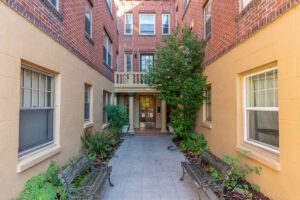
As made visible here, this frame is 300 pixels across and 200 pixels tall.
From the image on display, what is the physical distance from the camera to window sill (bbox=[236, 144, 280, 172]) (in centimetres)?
299

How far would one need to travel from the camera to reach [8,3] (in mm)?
2477

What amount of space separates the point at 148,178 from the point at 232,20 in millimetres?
4757

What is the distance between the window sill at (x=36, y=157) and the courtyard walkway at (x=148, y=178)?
140 cm

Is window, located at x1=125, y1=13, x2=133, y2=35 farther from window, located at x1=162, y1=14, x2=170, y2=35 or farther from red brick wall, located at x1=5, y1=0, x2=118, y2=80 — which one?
red brick wall, located at x1=5, y1=0, x2=118, y2=80

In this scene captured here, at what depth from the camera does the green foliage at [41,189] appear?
2.60 meters

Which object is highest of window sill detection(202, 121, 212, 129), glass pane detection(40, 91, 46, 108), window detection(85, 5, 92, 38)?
window detection(85, 5, 92, 38)

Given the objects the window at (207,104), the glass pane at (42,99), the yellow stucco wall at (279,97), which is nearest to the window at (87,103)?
the glass pane at (42,99)

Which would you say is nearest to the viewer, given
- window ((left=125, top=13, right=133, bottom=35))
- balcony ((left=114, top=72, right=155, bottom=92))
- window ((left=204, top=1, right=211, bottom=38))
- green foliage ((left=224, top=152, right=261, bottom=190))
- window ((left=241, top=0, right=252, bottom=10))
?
green foliage ((left=224, top=152, right=261, bottom=190))

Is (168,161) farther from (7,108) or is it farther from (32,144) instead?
(7,108)

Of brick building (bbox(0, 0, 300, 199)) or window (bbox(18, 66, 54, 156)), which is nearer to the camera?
brick building (bbox(0, 0, 300, 199))

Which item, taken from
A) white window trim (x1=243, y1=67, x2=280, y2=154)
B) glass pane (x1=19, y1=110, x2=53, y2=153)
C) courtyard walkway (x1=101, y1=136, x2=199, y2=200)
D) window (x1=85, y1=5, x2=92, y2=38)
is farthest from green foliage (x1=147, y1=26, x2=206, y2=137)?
glass pane (x1=19, y1=110, x2=53, y2=153)

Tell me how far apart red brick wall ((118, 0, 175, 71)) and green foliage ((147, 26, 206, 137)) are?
21.7 ft

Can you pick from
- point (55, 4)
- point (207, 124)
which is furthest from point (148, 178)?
point (55, 4)

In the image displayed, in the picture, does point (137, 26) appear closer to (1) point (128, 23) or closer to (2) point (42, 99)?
(1) point (128, 23)
